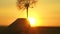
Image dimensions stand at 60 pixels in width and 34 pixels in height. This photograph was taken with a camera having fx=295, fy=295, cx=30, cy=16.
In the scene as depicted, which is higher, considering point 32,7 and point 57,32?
point 32,7

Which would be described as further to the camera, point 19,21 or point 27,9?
point 27,9

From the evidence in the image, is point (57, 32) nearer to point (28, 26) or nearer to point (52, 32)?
point (52, 32)

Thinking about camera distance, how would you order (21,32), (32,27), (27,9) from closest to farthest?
(21,32)
(32,27)
(27,9)

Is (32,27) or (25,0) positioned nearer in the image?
(32,27)

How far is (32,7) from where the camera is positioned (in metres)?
25.8

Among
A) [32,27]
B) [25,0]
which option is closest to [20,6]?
[25,0]

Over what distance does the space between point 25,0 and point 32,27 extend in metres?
4.80

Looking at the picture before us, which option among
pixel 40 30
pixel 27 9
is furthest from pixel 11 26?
pixel 27 9

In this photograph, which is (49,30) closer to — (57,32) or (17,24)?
(57,32)

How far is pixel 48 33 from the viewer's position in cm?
2097

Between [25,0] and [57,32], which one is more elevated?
[25,0]

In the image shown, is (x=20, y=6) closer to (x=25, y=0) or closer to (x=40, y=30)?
(x=25, y=0)

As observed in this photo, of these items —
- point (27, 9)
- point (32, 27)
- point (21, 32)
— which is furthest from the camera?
point (27, 9)

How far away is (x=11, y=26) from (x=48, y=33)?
267cm
